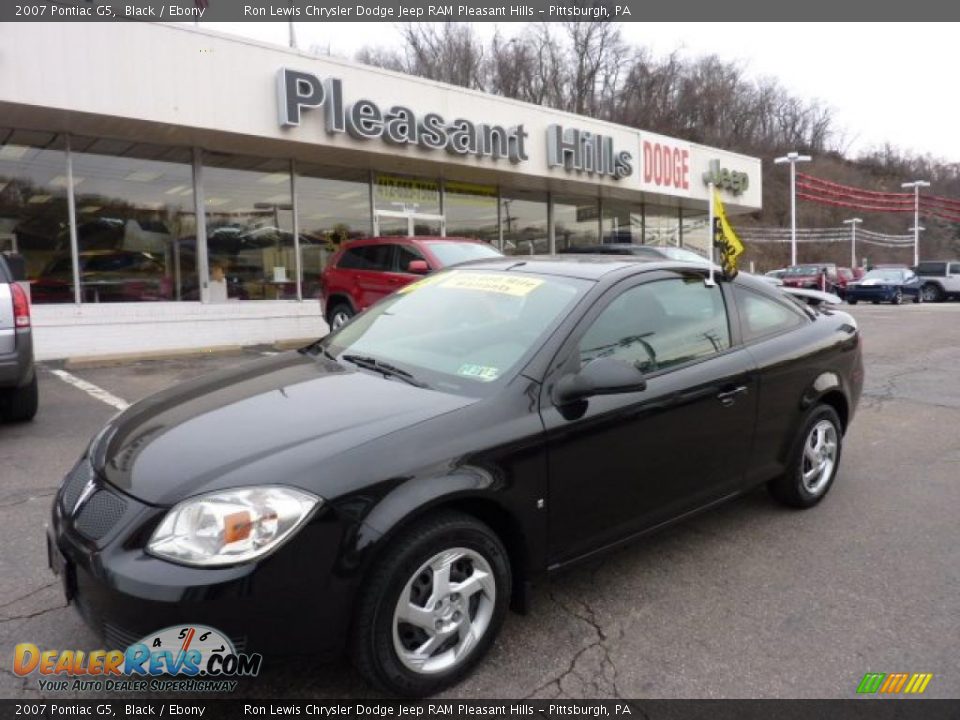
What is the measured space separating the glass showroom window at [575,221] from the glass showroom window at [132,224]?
9801 mm

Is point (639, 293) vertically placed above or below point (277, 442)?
above

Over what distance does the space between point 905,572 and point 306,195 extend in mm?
12354

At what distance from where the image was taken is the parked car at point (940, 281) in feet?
96.9

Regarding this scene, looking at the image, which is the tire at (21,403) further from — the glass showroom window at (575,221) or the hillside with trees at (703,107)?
the hillside with trees at (703,107)

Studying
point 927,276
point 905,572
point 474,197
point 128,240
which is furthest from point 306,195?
point 927,276

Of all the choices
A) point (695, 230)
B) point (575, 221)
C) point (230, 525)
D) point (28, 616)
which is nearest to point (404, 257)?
point (28, 616)

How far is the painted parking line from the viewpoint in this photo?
7061mm

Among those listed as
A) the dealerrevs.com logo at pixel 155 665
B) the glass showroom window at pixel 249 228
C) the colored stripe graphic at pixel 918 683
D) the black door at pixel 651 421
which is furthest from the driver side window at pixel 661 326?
the glass showroom window at pixel 249 228

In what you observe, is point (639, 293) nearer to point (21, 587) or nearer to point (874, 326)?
point (21, 587)

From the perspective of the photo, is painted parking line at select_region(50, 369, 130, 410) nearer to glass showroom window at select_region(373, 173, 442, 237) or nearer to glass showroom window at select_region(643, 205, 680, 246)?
glass showroom window at select_region(373, 173, 442, 237)

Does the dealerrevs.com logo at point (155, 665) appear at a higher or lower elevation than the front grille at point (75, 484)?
lower

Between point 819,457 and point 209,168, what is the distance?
36.8 feet

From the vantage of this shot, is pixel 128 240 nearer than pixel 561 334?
No

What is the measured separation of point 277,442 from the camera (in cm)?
238
